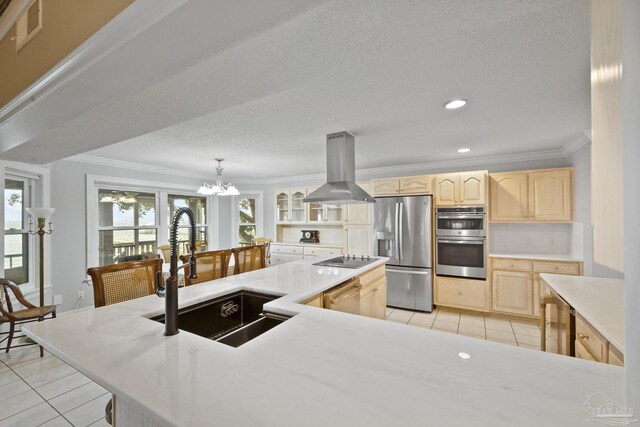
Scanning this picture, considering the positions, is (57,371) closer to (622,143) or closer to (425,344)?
(425,344)

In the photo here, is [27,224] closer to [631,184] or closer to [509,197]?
[631,184]

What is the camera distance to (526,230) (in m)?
4.12

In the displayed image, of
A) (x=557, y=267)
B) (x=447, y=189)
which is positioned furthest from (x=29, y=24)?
(x=557, y=267)

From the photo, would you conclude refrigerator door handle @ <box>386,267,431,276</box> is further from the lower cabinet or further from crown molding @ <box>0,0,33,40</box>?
crown molding @ <box>0,0,33,40</box>

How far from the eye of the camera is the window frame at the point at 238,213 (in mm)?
6172

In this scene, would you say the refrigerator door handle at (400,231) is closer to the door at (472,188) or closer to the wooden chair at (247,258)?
the door at (472,188)

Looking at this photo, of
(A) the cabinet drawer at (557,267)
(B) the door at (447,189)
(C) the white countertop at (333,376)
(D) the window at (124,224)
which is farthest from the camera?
(D) the window at (124,224)

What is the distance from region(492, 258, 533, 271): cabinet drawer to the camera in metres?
3.66

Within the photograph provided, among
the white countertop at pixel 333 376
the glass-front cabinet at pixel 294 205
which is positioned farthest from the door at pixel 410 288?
the white countertop at pixel 333 376

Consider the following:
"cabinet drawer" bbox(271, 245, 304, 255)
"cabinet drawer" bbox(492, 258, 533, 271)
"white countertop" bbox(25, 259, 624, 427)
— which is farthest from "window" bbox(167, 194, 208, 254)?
"cabinet drawer" bbox(492, 258, 533, 271)

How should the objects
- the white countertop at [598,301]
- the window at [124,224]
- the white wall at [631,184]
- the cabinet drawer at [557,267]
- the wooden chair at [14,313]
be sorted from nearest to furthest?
the white wall at [631,184], the white countertop at [598,301], the wooden chair at [14,313], the cabinet drawer at [557,267], the window at [124,224]

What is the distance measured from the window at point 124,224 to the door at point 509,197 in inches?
214

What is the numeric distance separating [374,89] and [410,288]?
3.16 metres

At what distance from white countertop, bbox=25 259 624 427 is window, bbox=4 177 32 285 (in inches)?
118
